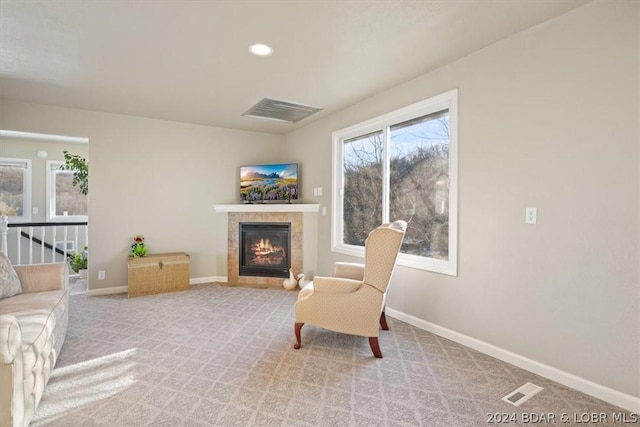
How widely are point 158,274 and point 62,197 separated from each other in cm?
403

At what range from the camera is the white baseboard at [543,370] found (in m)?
1.90

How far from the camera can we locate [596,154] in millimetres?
2008

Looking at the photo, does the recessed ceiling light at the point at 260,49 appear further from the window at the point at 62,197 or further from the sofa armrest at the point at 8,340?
the window at the point at 62,197

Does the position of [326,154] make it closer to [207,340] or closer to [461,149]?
[461,149]

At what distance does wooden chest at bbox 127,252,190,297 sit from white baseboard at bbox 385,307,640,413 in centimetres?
320

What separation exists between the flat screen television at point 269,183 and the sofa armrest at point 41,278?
8.77 ft

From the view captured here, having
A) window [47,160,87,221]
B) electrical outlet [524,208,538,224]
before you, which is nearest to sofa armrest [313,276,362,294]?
electrical outlet [524,208,538,224]

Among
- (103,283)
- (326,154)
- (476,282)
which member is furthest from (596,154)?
(103,283)

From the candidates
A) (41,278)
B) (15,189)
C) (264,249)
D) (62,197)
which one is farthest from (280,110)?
(15,189)

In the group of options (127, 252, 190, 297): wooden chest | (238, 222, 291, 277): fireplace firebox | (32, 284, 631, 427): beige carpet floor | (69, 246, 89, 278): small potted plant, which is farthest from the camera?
(69, 246, 89, 278): small potted plant

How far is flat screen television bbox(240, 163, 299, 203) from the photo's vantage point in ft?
16.6

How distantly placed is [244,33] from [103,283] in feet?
12.7

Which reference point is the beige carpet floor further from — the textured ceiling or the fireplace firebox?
the textured ceiling

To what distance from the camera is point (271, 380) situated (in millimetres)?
2205
